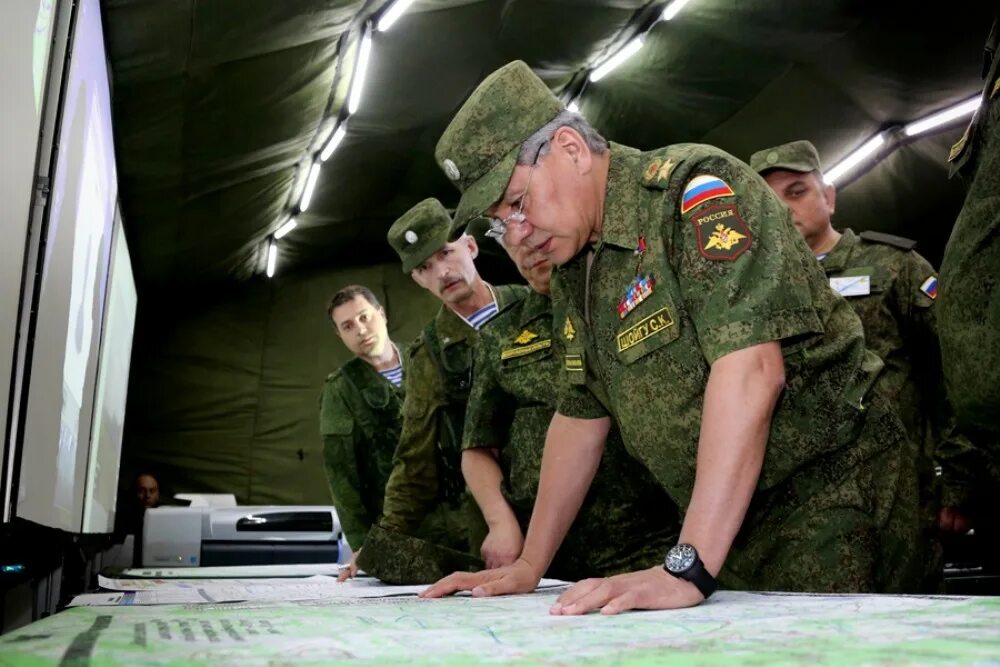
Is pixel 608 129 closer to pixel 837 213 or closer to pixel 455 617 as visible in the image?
pixel 837 213

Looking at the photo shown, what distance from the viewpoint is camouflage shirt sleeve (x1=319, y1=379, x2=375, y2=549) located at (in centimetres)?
370

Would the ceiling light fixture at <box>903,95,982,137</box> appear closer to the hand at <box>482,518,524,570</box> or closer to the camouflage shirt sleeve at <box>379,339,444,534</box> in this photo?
the camouflage shirt sleeve at <box>379,339,444,534</box>

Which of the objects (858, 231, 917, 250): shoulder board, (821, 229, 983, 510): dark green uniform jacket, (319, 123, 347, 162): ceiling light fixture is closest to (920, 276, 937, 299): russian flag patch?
(821, 229, 983, 510): dark green uniform jacket

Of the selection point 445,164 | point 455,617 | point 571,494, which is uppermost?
point 445,164

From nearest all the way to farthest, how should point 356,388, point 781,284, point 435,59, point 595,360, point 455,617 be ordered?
point 455,617
point 781,284
point 595,360
point 356,388
point 435,59

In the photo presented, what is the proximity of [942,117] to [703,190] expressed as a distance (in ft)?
12.7

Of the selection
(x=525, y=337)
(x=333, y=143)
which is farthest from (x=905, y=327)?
(x=333, y=143)

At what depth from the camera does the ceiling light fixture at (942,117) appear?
174 inches

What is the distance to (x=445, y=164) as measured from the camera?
157 centimetres

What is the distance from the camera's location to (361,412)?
3.80 meters

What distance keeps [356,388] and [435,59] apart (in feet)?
5.22

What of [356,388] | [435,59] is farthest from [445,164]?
[435,59]

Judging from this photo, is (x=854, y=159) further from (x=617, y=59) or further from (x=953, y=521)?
(x=953, y=521)

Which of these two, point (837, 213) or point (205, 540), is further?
point (837, 213)
